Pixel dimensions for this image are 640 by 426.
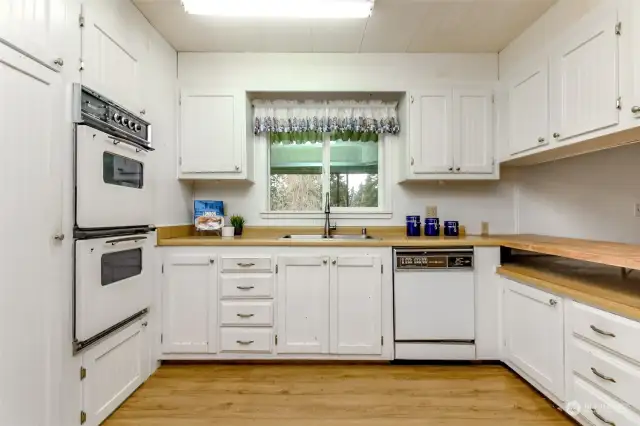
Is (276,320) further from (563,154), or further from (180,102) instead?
(563,154)

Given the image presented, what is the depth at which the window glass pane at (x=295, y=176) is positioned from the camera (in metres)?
3.38

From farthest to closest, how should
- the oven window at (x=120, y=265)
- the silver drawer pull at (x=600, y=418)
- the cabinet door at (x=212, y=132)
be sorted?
the cabinet door at (x=212, y=132) < the oven window at (x=120, y=265) < the silver drawer pull at (x=600, y=418)

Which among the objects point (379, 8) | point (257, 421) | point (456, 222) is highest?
point (379, 8)

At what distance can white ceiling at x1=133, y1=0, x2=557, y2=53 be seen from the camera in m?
2.38

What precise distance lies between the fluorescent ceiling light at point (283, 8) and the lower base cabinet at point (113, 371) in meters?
2.01

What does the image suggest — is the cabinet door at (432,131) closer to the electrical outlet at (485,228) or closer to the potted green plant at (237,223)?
the electrical outlet at (485,228)

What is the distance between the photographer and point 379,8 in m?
2.38

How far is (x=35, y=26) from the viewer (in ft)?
4.82

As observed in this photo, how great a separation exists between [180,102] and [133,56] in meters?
0.66

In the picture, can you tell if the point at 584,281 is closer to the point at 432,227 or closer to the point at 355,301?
the point at 432,227

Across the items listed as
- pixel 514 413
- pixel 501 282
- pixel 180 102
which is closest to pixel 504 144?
pixel 501 282

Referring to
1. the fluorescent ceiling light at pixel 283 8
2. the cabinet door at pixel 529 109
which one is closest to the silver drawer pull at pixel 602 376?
the cabinet door at pixel 529 109

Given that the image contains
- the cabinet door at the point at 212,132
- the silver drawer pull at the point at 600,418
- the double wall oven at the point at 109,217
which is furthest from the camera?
the cabinet door at the point at 212,132

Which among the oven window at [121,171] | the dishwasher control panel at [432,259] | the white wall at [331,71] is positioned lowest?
the dishwasher control panel at [432,259]
